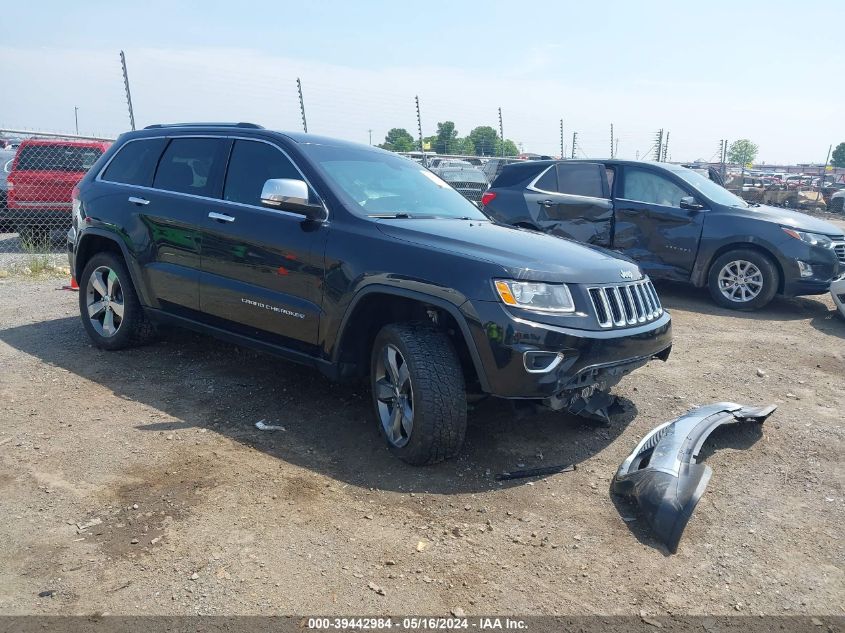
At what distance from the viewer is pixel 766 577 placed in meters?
2.92

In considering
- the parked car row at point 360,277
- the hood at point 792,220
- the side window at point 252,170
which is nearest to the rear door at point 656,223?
the hood at point 792,220

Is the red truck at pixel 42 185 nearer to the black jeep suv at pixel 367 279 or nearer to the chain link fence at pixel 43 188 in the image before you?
the chain link fence at pixel 43 188

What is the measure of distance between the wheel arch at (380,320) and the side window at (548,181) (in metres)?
5.35

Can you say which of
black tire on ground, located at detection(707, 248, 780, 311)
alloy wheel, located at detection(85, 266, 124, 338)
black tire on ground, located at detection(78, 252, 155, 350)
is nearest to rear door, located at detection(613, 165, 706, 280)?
black tire on ground, located at detection(707, 248, 780, 311)

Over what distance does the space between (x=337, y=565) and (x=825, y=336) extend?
600 centimetres

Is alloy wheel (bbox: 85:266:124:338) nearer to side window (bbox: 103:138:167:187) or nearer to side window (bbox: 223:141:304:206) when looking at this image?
side window (bbox: 103:138:167:187)

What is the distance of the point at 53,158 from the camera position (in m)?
11.6

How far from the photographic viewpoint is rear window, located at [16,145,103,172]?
11.4m

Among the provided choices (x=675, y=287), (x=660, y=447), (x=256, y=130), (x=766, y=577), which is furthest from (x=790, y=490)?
(x=675, y=287)

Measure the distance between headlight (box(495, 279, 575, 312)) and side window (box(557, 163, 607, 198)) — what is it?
5.49 m

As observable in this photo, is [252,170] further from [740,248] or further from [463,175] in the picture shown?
[463,175]

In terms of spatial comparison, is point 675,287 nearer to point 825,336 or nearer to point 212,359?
point 825,336

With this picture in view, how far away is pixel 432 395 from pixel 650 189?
6039mm

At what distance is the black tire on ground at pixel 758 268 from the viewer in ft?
26.0
